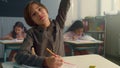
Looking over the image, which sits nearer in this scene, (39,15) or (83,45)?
(39,15)

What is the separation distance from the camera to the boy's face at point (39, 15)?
4.74ft

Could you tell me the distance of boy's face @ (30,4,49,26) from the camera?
4.74 ft

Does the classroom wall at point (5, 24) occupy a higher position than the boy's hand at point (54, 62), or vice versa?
the classroom wall at point (5, 24)

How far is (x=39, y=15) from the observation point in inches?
56.5

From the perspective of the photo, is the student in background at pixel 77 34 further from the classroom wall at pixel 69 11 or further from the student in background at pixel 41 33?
the student in background at pixel 41 33

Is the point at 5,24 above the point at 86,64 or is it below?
above

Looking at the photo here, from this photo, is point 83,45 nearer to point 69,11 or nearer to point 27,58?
point 69,11

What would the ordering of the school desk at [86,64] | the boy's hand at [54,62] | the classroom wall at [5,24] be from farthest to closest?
the classroom wall at [5,24] < the school desk at [86,64] < the boy's hand at [54,62]

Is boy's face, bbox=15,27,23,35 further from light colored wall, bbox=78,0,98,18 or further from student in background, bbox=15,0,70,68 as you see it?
student in background, bbox=15,0,70,68

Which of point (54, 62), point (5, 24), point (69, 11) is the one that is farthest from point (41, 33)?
point (69, 11)

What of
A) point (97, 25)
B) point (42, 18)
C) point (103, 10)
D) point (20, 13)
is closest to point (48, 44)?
point (42, 18)

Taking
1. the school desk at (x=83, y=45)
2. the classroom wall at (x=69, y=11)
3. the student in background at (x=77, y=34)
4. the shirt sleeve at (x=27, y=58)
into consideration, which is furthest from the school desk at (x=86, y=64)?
the classroom wall at (x=69, y=11)

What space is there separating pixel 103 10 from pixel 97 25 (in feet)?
2.46

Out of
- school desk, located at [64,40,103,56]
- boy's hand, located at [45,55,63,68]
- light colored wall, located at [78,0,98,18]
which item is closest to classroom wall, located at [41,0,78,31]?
light colored wall, located at [78,0,98,18]
